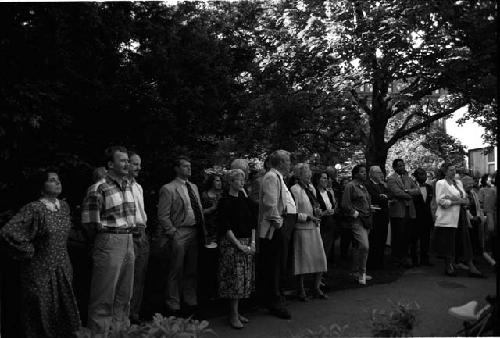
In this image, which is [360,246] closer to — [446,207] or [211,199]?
[446,207]

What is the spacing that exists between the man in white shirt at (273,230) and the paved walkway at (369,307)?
22cm

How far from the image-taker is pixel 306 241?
21.2 feet

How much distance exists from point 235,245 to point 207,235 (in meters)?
1.14

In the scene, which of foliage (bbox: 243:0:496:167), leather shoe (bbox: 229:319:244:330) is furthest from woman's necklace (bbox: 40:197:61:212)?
foliage (bbox: 243:0:496:167)

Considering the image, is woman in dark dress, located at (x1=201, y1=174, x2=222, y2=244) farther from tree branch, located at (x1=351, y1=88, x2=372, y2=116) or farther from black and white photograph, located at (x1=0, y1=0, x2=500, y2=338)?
tree branch, located at (x1=351, y1=88, x2=372, y2=116)

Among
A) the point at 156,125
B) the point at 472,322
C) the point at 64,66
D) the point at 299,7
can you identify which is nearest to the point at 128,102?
the point at 156,125

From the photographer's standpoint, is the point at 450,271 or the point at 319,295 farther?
the point at 450,271

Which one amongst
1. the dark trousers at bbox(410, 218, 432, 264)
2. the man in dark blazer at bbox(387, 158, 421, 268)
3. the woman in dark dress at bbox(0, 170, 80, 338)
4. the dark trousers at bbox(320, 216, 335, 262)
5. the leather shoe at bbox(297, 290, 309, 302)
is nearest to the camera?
the woman in dark dress at bbox(0, 170, 80, 338)

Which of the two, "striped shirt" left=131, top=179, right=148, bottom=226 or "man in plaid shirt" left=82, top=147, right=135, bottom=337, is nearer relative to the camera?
"man in plaid shirt" left=82, top=147, right=135, bottom=337

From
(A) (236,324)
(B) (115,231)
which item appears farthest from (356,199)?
(B) (115,231)

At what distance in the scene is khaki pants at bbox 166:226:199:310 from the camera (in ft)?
18.3

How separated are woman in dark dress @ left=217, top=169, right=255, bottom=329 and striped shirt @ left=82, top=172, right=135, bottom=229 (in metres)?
0.99

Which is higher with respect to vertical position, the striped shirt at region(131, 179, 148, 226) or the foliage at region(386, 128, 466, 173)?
the foliage at region(386, 128, 466, 173)

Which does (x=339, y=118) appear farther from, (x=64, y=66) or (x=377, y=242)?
(x=64, y=66)
